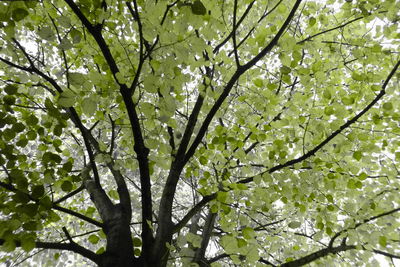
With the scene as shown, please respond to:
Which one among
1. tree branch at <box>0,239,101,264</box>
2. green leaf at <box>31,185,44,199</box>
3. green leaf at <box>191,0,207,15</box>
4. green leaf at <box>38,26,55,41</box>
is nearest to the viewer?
green leaf at <box>191,0,207,15</box>

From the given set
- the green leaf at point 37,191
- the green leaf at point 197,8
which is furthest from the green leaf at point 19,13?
the green leaf at point 37,191

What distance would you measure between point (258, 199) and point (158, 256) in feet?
3.48

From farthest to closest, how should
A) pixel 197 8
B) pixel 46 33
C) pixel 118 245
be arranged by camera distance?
1. pixel 118 245
2. pixel 46 33
3. pixel 197 8

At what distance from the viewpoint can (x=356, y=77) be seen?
2193 millimetres

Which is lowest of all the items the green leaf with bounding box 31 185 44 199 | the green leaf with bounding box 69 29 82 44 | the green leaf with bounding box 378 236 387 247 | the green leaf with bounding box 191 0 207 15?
the green leaf with bounding box 378 236 387 247

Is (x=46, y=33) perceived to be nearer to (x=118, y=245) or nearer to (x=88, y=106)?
(x=88, y=106)

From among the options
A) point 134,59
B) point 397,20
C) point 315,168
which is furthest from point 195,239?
point 397,20

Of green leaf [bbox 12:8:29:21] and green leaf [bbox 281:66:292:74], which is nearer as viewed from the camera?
green leaf [bbox 12:8:29:21]

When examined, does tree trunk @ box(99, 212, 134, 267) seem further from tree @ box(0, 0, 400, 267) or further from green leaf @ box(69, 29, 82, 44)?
green leaf @ box(69, 29, 82, 44)

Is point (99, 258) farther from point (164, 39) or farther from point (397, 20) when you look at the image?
point (397, 20)

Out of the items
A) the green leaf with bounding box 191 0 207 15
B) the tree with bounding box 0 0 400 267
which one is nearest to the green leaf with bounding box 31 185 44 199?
the tree with bounding box 0 0 400 267

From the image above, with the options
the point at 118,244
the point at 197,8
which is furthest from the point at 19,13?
the point at 118,244

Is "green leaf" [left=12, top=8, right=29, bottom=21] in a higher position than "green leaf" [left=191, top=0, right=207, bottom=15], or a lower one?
higher

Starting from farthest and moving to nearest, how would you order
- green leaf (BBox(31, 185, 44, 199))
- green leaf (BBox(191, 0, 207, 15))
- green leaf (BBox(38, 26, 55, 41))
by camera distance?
green leaf (BBox(31, 185, 44, 199)), green leaf (BBox(38, 26, 55, 41)), green leaf (BBox(191, 0, 207, 15))
